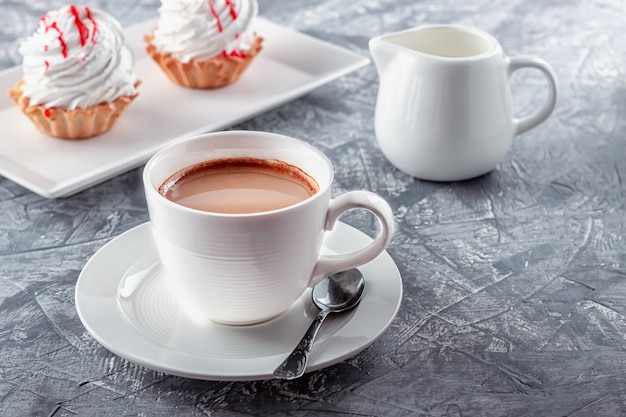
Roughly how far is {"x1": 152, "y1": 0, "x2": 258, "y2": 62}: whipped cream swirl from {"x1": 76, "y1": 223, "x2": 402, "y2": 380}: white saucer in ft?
2.28

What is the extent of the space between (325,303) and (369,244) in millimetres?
89

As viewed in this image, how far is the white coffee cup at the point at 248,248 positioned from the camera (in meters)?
0.93

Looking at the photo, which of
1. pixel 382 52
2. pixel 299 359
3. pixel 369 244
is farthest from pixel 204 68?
pixel 299 359

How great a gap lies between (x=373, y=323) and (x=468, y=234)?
37 cm

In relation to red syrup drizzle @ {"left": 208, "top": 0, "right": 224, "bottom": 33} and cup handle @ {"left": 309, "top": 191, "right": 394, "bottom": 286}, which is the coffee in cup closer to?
cup handle @ {"left": 309, "top": 191, "right": 394, "bottom": 286}

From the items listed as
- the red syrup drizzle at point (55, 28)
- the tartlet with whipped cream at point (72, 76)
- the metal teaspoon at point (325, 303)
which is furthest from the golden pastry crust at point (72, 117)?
the metal teaspoon at point (325, 303)

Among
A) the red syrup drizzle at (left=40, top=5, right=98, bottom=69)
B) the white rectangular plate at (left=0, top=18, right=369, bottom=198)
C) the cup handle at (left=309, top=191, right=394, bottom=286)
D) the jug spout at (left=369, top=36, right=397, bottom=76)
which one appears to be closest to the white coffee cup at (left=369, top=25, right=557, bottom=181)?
the jug spout at (left=369, top=36, right=397, bottom=76)

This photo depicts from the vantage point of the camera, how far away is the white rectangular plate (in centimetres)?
145

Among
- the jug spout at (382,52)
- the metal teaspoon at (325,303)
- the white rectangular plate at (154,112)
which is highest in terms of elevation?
the jug spout at (382,52)

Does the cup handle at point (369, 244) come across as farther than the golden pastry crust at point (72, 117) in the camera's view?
No

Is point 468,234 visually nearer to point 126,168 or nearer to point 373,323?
point 373,323

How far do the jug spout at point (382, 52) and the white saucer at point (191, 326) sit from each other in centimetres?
42

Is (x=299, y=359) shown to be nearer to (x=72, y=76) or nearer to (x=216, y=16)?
(x=72, y=76)

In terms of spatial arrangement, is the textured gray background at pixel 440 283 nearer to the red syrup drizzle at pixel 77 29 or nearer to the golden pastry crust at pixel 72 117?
the golden pastry crust at pixel 72 117
